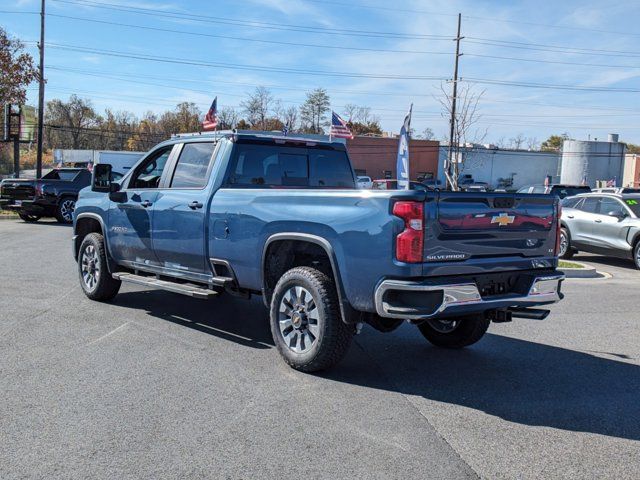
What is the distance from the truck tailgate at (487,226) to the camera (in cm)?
477

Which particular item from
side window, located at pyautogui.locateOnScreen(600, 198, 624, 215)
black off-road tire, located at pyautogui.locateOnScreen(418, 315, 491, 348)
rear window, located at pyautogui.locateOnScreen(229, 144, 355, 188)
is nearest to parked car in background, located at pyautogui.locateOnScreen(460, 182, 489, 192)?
black off-road tire, located at pyautogui.locateOnScreen(418, 315, 491, 348)

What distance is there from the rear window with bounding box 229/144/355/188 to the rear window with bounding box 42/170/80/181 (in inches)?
655

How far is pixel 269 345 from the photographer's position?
6.41m

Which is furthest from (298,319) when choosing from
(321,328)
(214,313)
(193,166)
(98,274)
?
(98,274)

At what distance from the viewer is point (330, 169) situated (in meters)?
7.45

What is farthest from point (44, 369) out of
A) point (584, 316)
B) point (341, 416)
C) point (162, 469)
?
point (584, 316)

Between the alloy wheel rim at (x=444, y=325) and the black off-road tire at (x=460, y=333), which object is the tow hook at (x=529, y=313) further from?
the alloy wheel rim at (x=444, y=325)

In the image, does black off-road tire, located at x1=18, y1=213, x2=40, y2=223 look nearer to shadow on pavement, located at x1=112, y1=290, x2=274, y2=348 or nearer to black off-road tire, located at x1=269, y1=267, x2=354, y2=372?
→ shadow on pavement, located at x1=112, y1=290, x2=274, y2=348

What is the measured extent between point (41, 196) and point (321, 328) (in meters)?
18.1

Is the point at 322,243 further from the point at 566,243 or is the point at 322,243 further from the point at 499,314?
the point at 566,243

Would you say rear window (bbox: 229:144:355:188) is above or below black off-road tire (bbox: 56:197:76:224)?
above

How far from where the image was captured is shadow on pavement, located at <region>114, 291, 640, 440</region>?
184 inches

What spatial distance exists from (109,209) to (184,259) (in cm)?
188

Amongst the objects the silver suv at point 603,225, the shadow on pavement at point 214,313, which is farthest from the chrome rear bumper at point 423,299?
the silver suv at point 603,225
